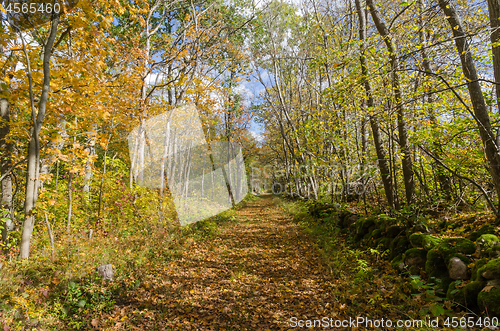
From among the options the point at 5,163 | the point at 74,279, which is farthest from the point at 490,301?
the point at 5,163

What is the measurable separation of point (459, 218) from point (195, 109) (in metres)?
15.3

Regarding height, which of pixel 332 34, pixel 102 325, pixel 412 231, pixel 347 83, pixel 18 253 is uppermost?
pixel 332 34

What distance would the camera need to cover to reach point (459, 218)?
191 inches

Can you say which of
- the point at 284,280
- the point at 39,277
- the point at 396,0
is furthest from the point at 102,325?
the point at 396,0

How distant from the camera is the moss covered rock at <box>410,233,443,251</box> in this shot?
4.10m

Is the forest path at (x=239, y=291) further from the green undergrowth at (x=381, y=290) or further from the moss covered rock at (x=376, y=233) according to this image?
the moss covered rock at (x=376, y=233)

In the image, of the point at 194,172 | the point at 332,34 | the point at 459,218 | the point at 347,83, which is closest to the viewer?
the point at 459,218

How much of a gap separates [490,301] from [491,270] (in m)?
0.41

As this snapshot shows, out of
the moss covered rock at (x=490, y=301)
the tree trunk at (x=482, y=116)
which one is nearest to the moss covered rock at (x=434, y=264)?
the moss covered rock at (x=490, y=301)

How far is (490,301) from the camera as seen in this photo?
2689mm

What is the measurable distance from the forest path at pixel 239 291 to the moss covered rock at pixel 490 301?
1.85 metres

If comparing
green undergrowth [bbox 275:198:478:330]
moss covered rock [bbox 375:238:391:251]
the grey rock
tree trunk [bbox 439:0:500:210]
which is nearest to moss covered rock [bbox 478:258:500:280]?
the grey rock

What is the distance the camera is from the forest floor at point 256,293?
3.72m

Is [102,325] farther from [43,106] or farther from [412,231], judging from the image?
[412,231]
